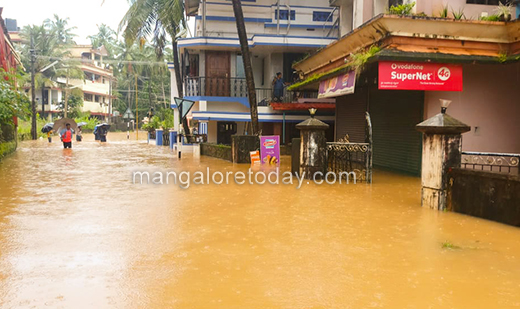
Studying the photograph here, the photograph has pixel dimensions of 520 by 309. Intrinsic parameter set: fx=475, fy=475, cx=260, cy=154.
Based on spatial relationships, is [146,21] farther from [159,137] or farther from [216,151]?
[216,151]

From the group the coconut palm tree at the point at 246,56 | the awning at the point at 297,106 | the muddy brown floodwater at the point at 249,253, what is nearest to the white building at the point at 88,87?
the awning at the point at 297,106

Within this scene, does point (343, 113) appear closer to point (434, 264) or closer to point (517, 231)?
point (517, 231)

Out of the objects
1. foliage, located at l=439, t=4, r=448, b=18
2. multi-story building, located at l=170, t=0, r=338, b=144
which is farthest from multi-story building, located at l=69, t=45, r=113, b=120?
foliage, located at l=439, t=4, r=448, b=18

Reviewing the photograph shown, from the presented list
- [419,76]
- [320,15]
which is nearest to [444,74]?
[419,76]

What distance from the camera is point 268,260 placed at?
18.6 feet

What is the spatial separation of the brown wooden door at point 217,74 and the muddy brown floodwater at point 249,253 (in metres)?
16.1

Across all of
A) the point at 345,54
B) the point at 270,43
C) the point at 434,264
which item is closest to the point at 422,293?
the point at 434,264

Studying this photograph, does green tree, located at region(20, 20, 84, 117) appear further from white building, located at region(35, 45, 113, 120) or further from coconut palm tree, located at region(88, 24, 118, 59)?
coconut palm tree, located at region(88, 24, 118, 59)

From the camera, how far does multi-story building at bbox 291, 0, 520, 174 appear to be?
12.3 meters

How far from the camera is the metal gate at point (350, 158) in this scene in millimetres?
12781

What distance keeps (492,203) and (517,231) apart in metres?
0.87

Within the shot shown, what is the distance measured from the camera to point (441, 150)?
8922 millimetres

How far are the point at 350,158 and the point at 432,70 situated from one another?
331 cm

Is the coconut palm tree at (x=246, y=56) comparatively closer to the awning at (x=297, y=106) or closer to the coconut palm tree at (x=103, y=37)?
the awning at (x=297, y=106)
